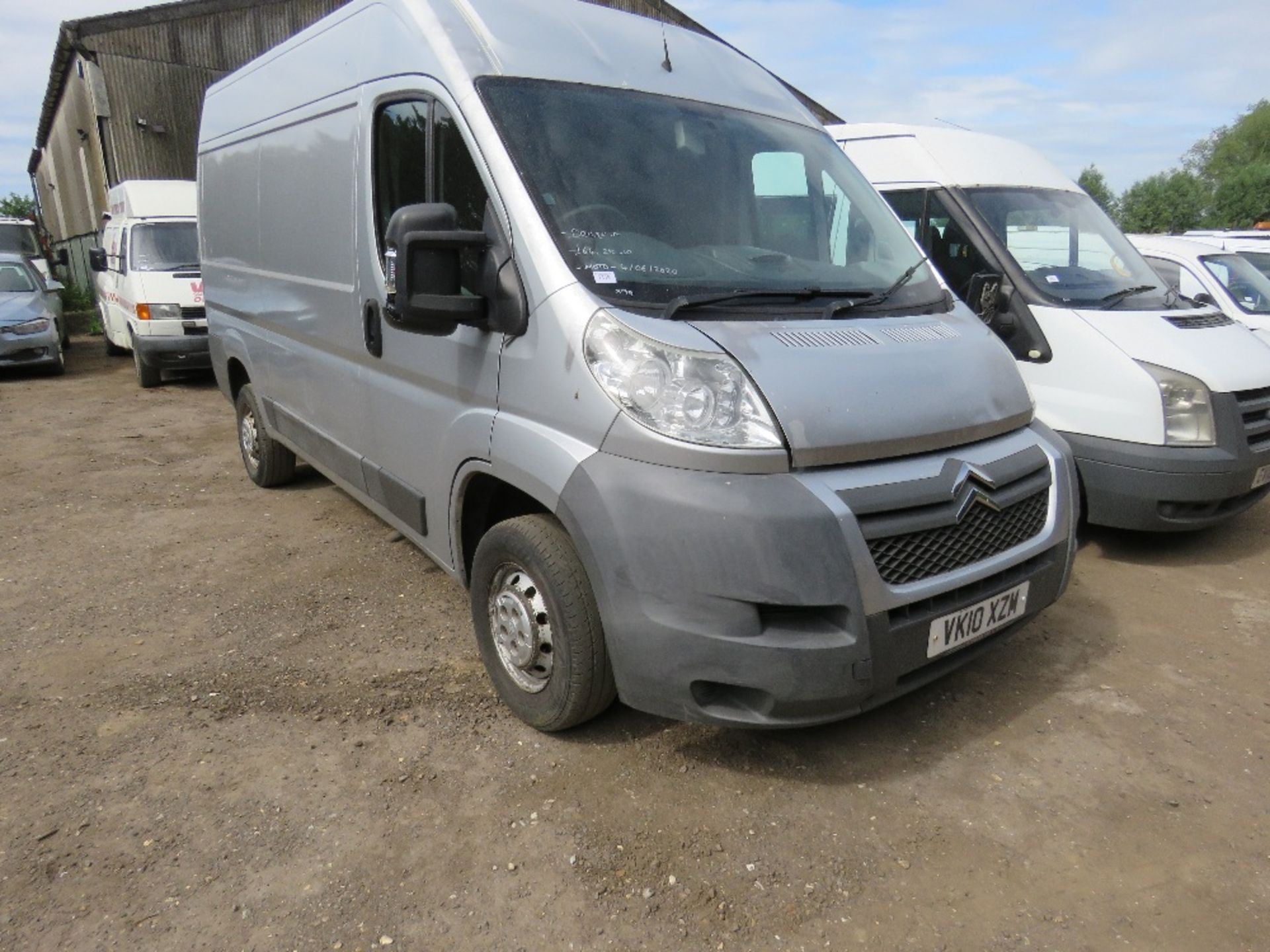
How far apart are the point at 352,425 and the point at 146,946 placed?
2.37 metres

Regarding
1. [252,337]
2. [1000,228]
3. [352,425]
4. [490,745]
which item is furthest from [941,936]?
[252,337]

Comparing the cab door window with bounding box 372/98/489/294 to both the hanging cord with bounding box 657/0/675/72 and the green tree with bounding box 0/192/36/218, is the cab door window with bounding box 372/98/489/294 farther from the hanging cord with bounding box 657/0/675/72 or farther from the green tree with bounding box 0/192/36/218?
the green tree with bounding box 0/192/36/218

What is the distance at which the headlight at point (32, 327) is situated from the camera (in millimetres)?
11164

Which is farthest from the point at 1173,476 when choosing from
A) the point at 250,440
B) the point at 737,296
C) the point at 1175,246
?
the point at 250,440

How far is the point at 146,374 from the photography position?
1065 cm

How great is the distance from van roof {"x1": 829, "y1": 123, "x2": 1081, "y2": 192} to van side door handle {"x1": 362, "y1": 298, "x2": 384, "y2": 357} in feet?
10.1

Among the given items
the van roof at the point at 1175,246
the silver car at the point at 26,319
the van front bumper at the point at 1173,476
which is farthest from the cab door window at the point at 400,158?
the silver car at the point at 26,319

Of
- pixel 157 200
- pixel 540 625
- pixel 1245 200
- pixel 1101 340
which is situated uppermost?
pixel 1245 200

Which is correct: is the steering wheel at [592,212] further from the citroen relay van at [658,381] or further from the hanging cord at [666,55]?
the hanging cord at [666,55]

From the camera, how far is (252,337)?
5.45m

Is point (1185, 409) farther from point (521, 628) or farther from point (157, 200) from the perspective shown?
point (157, 200)

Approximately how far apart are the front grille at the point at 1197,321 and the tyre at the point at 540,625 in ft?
12.6

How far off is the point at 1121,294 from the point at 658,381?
3689mm

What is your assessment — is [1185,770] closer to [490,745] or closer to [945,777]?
[945,777]
